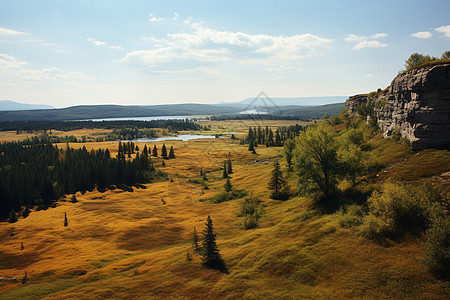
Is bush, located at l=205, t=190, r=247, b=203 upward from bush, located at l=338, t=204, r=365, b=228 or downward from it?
downward

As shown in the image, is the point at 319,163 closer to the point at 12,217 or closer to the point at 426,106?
the point at 426,106

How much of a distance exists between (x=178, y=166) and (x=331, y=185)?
127 meters

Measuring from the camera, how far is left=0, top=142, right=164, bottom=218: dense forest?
95.9 meters

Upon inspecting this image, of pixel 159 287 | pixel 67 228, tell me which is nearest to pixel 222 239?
pixel 159 287

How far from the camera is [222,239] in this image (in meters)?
53.5

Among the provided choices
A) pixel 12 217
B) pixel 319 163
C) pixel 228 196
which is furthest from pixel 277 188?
pixel 12 217

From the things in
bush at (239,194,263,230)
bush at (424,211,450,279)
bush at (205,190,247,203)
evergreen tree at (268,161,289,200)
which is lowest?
bush at (205,190,247,203)

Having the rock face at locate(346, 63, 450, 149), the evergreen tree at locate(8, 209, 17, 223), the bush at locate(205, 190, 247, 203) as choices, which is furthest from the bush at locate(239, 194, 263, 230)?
the evergreen tree at locate(8, 209, 17, 223)

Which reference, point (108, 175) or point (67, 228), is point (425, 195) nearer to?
point (67, 228)

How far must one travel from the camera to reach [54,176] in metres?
116

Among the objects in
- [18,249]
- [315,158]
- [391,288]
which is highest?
[315,158]

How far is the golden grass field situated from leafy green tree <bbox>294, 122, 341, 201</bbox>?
21.5ft

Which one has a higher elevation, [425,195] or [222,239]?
[425,195]

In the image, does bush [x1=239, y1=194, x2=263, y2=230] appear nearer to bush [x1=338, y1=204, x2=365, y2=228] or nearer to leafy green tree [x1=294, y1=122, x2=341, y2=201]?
leafy green tree [x1=294, y1=122, x2=341, y2=201]
